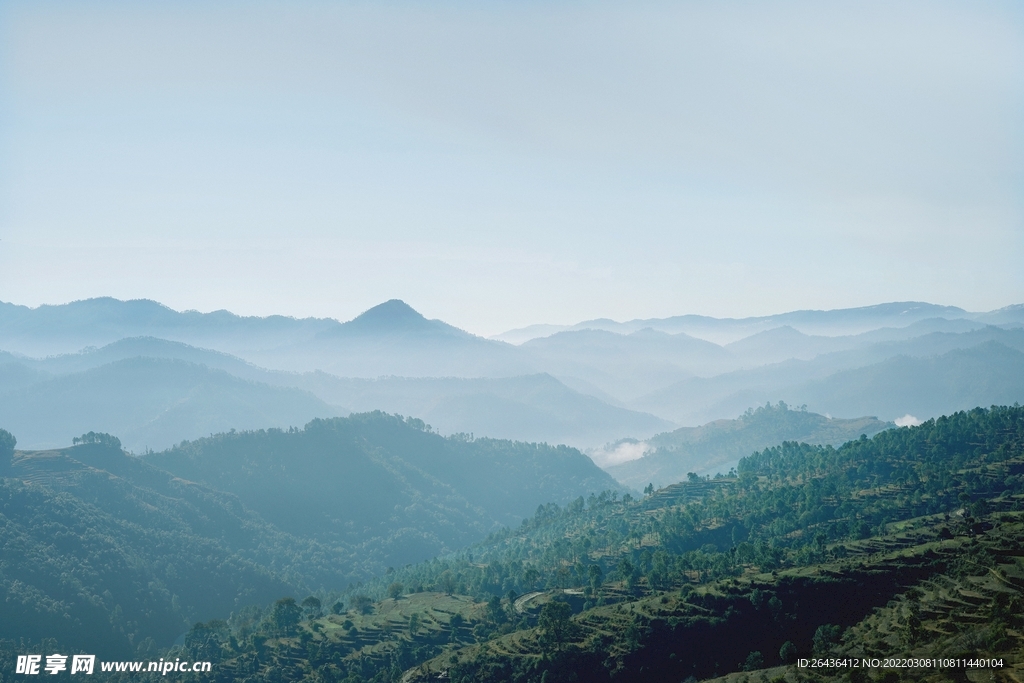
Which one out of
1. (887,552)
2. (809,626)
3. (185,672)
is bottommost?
(185,672)

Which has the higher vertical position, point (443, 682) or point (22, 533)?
point (22, 533)

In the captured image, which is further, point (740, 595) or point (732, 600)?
point (740, 595)

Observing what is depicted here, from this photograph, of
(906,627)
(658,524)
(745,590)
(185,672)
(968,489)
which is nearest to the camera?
(906,627)

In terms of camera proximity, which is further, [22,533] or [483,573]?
[22,533]

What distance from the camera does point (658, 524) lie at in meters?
181

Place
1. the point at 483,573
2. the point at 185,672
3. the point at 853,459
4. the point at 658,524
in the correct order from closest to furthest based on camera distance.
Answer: the point at 185,672 → the point at 483,573 → the point at 658,524 → the point at 853,459

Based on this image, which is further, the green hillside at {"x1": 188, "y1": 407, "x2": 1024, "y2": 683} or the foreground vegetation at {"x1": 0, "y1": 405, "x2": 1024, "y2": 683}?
the green hillside at {"x1": 188, "y1": 407, "x2": 1024, "y2": 683}

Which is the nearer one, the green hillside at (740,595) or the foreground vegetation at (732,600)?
the foreground vegetation at (732,600)

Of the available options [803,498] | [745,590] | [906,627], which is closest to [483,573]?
[745,590]

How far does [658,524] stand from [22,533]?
Answer: 161m

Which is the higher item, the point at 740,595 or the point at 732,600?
the point at 740,595

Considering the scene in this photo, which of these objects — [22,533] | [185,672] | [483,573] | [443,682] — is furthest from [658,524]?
[22,533]

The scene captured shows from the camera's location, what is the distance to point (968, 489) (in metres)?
151

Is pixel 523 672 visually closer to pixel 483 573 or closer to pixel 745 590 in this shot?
pixel 745 590
